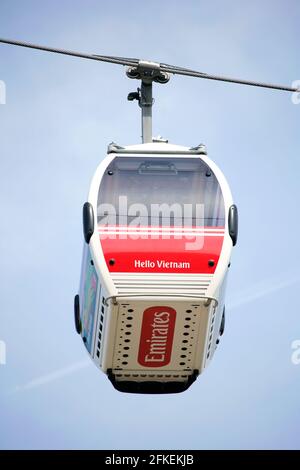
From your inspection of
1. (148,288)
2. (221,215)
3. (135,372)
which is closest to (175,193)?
(221,215)

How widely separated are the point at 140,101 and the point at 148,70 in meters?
0.84

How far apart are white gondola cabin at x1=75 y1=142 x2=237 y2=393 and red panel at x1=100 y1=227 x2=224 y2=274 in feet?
0.04

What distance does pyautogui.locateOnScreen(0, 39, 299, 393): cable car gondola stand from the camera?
12.2m

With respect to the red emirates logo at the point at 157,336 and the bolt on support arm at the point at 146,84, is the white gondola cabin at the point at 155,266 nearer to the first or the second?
the red emirates logo at the point at 157,336

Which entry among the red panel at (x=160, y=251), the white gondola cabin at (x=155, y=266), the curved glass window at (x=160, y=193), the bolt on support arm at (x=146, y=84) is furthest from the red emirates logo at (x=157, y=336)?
the bolt on support arm at (x=146, y=84)

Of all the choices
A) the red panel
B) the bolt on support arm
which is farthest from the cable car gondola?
the bolt on support arm

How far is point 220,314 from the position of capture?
13.0 meters

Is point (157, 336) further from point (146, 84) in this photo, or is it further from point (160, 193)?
point (146, 84)

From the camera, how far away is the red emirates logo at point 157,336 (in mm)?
12242

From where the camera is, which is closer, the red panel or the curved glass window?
the red panel

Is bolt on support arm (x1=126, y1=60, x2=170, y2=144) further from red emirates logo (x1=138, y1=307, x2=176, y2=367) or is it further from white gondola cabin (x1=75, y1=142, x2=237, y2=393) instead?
red emirates logo (x1=138, y1=307, x2=176, y2=367)

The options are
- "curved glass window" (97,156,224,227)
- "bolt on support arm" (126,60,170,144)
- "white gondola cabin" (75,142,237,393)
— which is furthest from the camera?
"bolt on support arm" (126,60,170,144)

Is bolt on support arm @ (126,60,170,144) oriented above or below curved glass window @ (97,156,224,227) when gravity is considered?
above

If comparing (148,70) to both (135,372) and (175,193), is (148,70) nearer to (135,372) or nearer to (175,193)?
(175,193)
